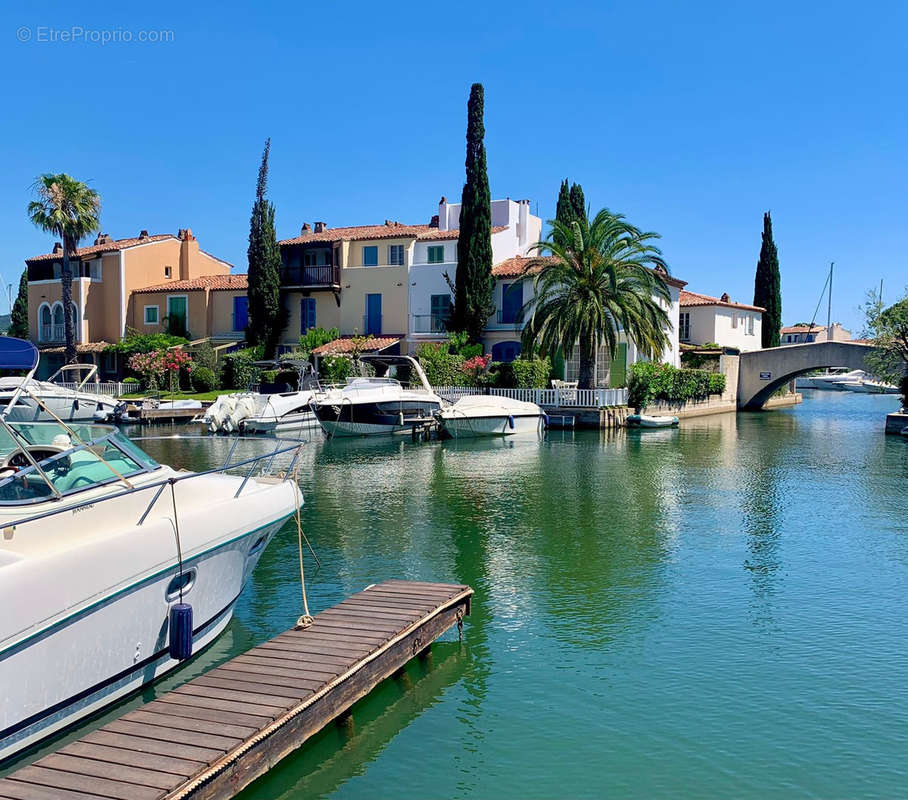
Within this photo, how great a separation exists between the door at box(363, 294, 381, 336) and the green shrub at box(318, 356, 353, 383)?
Result: 568cm

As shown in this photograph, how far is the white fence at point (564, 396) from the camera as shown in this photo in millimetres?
41688

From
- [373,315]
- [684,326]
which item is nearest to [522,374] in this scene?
[373,315]

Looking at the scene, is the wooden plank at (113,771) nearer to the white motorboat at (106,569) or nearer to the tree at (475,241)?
the white motorboat at (106,569)

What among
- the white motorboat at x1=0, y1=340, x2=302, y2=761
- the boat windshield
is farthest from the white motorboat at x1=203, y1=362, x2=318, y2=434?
the white motorboat at x1=0, y1=340, x2=302, y2=761

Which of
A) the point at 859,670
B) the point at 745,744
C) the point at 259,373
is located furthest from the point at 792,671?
the point at 259,373

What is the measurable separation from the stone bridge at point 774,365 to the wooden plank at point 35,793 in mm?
52094

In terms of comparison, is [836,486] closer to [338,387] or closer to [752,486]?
[752,486]

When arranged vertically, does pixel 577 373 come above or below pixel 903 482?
above

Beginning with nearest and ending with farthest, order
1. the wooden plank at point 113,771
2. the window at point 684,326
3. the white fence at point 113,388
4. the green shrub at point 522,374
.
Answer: the wooden plank at point 113,771 → the green shrub at point 522,374 → the white fence at point 113,388 → the window at point 684,326

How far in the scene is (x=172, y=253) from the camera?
199 ft

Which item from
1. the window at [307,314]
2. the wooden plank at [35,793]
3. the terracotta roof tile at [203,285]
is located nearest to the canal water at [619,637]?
the wooden plank at [35,793]

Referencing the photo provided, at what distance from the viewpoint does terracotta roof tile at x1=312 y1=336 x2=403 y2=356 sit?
49188 millimetres

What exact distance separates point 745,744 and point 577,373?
128 feet

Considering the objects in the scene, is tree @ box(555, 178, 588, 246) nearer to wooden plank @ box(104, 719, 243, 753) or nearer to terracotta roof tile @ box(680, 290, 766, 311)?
terracotta roof tile @ box(680, 290, 766, 311)
